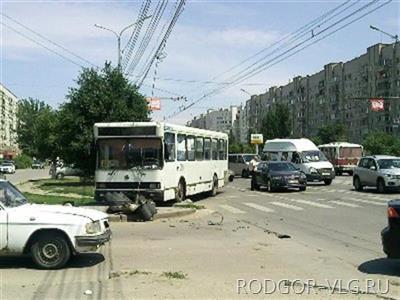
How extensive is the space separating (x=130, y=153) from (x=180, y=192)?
2905 millimetres

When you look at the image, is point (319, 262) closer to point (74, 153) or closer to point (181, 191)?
point (181, 191)

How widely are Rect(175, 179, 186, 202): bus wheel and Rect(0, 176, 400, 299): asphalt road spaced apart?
3.21 m

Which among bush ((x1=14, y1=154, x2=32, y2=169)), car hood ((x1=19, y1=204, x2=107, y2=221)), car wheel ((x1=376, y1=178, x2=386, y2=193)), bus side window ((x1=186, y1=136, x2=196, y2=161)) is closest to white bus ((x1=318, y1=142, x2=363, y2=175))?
car wheel ((x1=376, y1=178, x2=386, y2=193))

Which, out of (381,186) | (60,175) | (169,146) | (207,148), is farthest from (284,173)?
(60,175)

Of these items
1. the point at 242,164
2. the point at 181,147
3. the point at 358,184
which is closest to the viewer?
the point at 181,147

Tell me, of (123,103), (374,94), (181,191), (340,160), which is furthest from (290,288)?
(374,94)

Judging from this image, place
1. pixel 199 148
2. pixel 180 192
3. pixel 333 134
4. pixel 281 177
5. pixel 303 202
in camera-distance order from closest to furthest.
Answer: pixel 180 192 < pixel 303 202 < pixel 199 148 < pixel 281 177 < pixel 333 134

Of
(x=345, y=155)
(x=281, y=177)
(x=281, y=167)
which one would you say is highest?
(x=345, y=155)

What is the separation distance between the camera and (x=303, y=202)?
77.0 ft

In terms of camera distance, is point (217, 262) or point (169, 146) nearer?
point (217, 262)

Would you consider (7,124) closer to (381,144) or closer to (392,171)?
(381,144)

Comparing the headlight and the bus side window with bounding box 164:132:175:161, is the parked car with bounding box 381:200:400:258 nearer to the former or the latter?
the headlight

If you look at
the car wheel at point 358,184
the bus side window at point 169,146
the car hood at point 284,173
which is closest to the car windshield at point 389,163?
the car wheel at point 358,184

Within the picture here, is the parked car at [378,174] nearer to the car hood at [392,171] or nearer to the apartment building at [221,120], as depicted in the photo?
the car hood at [392,171]
